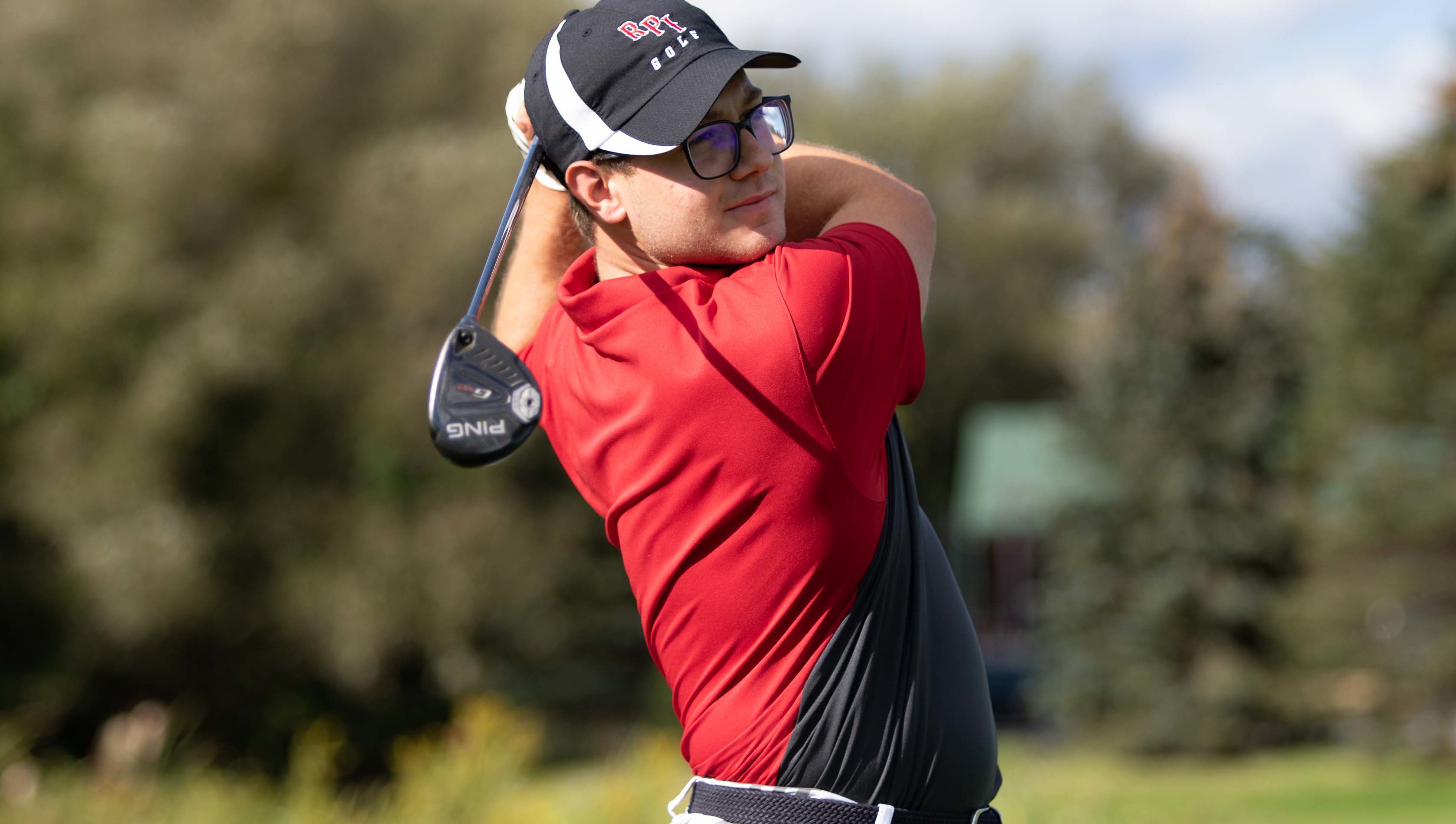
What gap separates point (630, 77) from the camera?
2047 millimetres

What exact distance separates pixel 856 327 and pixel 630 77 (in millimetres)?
505

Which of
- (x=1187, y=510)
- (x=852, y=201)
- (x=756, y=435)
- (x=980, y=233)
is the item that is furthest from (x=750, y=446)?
(x=980, y=233)

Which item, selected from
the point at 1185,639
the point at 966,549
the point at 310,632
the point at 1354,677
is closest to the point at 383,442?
the point at 310,632

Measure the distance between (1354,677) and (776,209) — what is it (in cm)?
1539

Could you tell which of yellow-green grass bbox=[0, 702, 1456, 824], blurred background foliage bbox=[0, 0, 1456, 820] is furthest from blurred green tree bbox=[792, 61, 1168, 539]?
yellow-green grass bbox=[0, 702, 1456, 824]

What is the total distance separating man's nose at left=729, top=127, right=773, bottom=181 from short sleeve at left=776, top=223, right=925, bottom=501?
144 mm

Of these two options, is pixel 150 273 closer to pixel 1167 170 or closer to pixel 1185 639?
pixel 1185 639

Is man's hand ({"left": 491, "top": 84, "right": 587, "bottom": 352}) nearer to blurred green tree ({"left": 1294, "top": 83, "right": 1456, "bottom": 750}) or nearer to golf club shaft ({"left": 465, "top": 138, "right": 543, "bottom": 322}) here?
golf club shaft ({"left": 465, "top": 138, "right": 543, "bottom": 322})

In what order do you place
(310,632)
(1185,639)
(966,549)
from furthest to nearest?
(966,549) < (1185,639) < (310,632)

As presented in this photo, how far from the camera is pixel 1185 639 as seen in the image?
19047 mm

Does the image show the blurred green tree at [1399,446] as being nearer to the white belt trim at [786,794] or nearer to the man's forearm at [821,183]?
the man's forearm at [821,183]

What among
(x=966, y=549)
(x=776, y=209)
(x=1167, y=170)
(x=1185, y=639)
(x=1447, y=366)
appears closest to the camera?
(x=776, y=209)

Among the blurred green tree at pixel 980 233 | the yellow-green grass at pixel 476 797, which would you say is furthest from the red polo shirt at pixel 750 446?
the blurred green tree at pixel 980 233

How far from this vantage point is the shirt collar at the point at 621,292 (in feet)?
6.73
